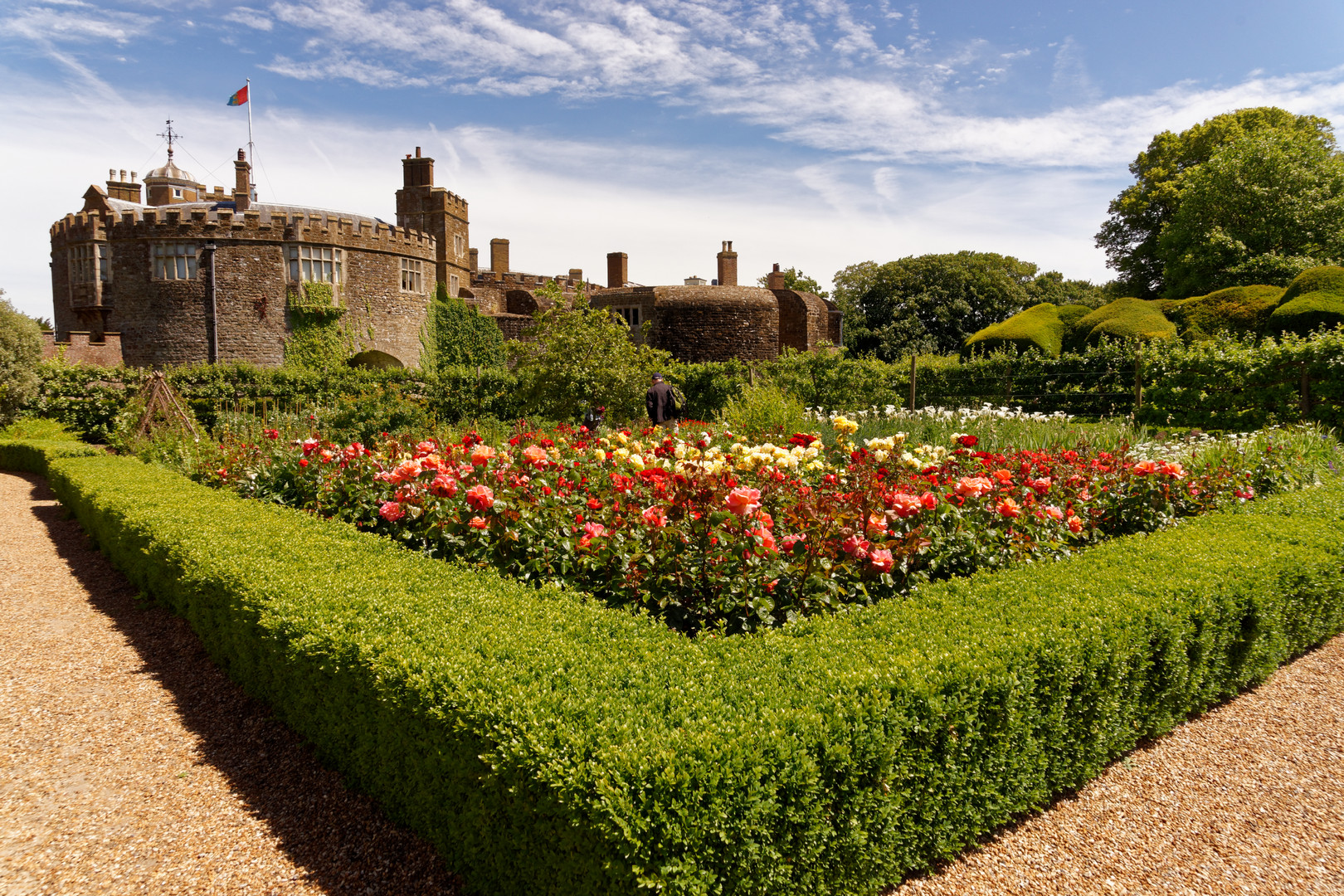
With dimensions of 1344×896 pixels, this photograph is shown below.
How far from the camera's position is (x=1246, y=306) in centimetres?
1738

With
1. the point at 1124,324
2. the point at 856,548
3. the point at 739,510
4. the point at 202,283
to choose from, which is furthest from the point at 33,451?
the point at 1124,324

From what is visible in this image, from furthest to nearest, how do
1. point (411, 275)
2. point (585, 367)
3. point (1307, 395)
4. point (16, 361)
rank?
1. point (411, 275)
2. point (16, 361)
3. point (585, 367)
4. point (1307, 395)

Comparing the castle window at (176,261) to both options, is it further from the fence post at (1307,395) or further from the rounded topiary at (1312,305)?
the rounded topiary at (1312,305)

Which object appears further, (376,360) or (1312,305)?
(376,360)

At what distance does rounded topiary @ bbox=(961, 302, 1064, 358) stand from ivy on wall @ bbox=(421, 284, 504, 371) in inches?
678

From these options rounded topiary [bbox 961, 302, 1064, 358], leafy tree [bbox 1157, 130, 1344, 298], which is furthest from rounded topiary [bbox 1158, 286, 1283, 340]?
leafy tree [bbox 1157, 130, 1344, 298]

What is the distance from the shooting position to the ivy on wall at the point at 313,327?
80.2ft

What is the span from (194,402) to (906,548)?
18957 mm

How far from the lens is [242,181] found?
29.0 meters

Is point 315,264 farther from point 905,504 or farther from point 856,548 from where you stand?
point 856,548

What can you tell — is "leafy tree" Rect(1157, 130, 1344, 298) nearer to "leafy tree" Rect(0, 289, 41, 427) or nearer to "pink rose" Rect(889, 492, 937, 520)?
"pink rose" Rect(889, 492, 937, 520)

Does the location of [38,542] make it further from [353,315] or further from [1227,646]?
[353,315]

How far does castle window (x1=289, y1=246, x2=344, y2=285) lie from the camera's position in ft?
80.1

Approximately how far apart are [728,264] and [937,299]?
634 inches
